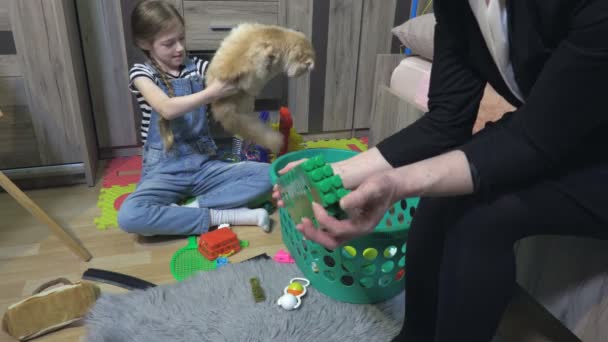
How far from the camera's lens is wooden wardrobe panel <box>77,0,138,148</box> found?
1.51 m

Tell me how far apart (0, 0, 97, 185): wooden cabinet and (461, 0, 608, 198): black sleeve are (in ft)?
4.20

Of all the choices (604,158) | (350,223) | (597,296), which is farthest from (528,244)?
(350,223)

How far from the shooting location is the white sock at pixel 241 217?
1263 mm

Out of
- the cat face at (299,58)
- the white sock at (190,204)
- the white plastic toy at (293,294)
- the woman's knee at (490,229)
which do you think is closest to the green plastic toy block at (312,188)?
the woman's knee at (490,229)

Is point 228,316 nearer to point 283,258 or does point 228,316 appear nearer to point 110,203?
point 283,258

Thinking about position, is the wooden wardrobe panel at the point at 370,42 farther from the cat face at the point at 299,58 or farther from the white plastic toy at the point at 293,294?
the white plastic toy at the point at 293,294

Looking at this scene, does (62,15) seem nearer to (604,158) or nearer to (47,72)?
(47,72)

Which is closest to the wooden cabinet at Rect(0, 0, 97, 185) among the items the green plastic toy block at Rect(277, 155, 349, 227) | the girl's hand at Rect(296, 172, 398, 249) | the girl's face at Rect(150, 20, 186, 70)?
the girl's face at Rect(150, 20, 186, 70)

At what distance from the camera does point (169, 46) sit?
1.25m

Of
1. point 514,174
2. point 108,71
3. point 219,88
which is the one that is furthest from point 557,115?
point 108,71

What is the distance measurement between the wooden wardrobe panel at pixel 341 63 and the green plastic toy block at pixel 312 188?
122 cm

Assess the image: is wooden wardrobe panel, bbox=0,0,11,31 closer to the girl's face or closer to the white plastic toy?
the girl's face

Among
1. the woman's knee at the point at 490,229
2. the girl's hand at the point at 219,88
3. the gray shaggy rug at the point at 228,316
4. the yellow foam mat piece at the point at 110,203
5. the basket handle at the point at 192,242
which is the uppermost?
the woman's knee at the point at 490,229

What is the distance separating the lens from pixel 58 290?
0.88 m
